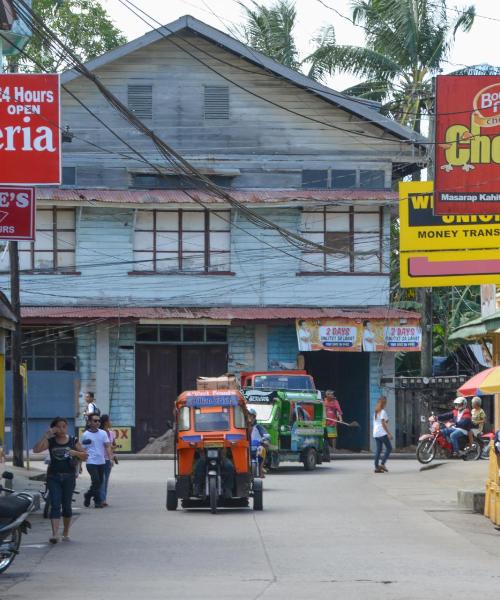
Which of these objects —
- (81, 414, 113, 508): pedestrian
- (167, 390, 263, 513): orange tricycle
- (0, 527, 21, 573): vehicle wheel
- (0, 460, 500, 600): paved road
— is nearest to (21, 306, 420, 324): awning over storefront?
(0, 460, 500, 600): paved road

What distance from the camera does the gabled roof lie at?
39.9 metres

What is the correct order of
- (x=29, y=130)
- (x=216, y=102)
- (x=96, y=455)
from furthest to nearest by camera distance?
(x=216, y=102), (x=96, y=455), (x=29, y=130)

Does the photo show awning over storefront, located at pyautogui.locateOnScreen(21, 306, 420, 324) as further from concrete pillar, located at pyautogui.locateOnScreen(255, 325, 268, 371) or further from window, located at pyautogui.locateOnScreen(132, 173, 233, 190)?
window, located at pyautogui.locateOnScreen(132, 173, 233, 190)

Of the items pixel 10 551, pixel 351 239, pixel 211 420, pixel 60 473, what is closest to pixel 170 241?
pixel 351 239

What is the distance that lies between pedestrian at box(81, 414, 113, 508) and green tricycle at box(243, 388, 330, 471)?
798 cm

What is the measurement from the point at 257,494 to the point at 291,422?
1052cm

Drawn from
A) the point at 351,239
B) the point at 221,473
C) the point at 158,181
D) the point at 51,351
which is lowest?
the point at 221,473

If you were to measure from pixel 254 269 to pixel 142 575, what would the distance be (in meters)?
27.0

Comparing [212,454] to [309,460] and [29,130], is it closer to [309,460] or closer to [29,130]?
[29,130]

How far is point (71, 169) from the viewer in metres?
40.7

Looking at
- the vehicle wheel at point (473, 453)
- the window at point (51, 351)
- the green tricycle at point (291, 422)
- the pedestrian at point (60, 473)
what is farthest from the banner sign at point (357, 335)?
the pedestrian at point (60, 473)

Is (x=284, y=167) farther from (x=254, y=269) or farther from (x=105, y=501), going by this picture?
(x=105, y=501)

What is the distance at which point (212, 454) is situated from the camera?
70.3 feet

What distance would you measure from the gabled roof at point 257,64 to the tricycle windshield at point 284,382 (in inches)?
356
